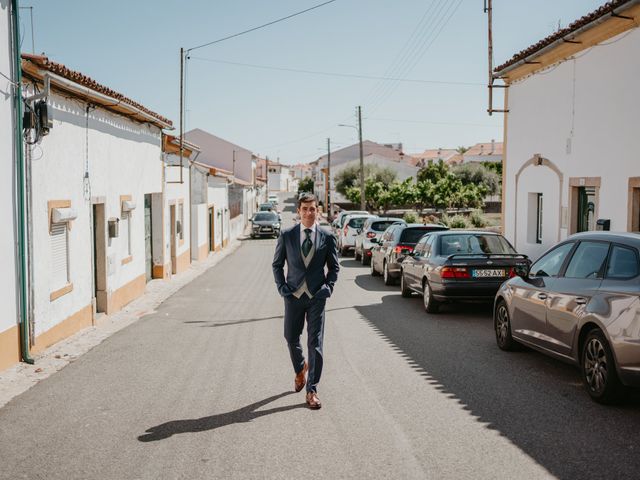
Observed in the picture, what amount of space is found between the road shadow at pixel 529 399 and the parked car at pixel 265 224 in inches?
1360

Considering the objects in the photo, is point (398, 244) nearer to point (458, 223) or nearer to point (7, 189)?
point (7, 189)

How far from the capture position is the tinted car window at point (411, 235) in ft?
58.2

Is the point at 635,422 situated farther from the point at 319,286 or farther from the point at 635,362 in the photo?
the point at 319,286

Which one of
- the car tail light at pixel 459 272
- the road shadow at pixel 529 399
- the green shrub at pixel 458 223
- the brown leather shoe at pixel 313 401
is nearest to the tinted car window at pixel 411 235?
the car tail light at pixel 459 272

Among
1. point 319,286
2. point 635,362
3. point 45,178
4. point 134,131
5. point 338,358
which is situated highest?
point 134,131

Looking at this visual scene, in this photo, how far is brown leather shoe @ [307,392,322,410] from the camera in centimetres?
638

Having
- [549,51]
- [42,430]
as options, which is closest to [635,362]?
[42,430]

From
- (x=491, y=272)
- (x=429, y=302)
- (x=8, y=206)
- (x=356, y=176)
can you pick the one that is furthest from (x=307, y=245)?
(x=356, y=176)

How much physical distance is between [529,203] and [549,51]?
4.19 metres

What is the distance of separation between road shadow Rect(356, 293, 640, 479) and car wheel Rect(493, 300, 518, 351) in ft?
0.47

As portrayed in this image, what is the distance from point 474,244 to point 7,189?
26.1 ft

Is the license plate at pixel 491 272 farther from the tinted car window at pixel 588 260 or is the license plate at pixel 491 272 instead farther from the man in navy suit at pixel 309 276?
the man in navy suit at pixel 309 276

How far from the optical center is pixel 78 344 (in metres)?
10.3

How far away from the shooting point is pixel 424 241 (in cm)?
1412
